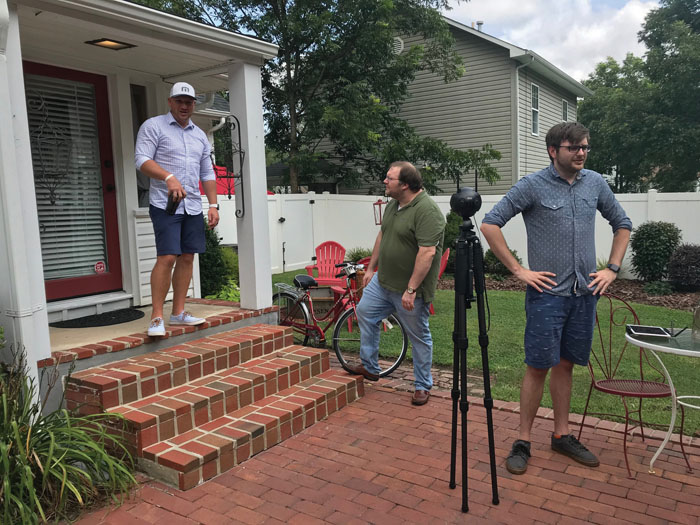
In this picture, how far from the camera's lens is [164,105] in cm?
538

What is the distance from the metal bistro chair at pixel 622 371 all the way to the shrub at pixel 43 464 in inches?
106

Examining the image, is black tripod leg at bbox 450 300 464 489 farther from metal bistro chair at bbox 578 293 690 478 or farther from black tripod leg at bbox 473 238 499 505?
metal bistro chair at bbox 578 293 690 478

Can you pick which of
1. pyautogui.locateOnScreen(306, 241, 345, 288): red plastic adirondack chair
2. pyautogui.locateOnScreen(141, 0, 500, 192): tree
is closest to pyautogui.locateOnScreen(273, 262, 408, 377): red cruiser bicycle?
pyautogui.locateOnScreen(306, 241, 345, 288): red plastic adirondack chair

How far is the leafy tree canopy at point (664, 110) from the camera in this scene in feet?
61.3

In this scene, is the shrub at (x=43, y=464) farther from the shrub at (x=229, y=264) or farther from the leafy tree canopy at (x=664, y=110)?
the leafy tree canopy at (x=664, y=110)

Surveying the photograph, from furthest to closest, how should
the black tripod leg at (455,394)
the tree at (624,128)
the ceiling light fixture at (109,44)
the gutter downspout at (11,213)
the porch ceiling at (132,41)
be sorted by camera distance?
1. the tree at (624,128)
2. the ceiling light fixture at (109,44)
3. the porch ceiling at (132,41)
4. the gutter downspout at (11,213)
5. the black tripod leg at (455,394)

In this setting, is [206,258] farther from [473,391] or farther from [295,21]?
[295,21]

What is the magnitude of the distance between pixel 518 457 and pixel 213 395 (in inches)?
73.9

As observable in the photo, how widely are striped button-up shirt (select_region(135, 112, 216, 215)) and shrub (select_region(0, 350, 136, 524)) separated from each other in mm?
1493

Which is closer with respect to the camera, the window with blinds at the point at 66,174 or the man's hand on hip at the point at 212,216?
the man's hand on hip at the point at 212,216

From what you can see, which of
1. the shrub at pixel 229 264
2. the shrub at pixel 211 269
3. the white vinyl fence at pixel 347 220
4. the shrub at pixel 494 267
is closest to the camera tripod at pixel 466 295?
the shrub at pixel 211 269

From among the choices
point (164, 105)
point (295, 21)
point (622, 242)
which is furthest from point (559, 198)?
→ point (295, 21)

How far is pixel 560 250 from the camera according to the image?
9.72ft

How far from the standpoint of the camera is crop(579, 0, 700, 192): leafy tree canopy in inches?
735
